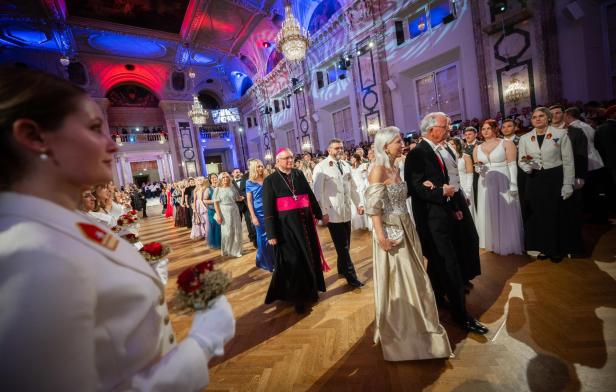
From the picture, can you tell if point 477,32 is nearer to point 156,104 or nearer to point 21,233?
point 21,233

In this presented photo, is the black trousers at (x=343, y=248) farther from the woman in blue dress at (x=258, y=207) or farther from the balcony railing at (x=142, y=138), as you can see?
the balcony railing at (x=142, y=138)

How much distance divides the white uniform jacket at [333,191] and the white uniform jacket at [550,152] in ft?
7.65

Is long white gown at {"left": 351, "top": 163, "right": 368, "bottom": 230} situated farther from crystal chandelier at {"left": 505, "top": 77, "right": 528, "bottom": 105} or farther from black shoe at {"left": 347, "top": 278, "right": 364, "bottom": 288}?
Answer: crystal chandelier at {"left": 505, "top": 77, "right": 528, "bottom": 105}

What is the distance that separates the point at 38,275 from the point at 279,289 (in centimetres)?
303

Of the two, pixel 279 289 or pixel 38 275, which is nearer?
pixel 38 275

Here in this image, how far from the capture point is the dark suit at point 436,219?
7.91ft

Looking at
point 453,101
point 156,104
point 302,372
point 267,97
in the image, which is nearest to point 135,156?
point 156,104

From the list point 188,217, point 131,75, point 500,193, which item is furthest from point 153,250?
point 131,75

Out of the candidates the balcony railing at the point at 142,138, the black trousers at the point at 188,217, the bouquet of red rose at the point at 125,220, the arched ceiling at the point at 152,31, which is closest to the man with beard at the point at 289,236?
the bouquet of red rose at the point at 125,220

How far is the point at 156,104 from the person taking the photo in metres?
25.2

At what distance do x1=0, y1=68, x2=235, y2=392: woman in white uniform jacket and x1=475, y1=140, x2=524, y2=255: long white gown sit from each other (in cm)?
427

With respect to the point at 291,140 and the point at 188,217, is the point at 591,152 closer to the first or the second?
the point at 188,217

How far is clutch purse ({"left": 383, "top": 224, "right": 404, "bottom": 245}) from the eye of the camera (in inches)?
85.3

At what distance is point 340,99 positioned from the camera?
14.6 metres
